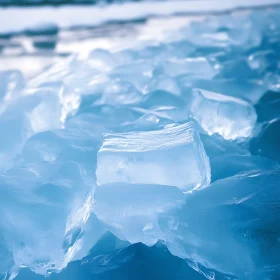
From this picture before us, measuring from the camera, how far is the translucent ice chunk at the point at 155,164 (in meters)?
0.80

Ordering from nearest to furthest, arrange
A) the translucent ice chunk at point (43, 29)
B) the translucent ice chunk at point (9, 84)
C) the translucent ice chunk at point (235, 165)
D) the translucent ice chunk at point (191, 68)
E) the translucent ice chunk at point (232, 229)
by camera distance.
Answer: the translucent ice chunk at point (232, 229)
the translucent ice chunk at point (235, 165)
the translucent ice chunk at point (9, 84)
the translucent ice chunk at point (191, 68)
the translucent ice chunk at point (43, 29)

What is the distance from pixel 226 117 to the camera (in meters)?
1.13

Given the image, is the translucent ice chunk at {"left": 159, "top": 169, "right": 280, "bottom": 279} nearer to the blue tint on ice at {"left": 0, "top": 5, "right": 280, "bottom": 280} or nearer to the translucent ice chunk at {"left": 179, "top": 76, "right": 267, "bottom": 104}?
the blue tint on ice at {"left": 0, "top": 5, "right": 280, "bottom": 280}

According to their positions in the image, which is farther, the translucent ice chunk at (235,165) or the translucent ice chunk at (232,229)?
the translucent ice chunk at (235,165)

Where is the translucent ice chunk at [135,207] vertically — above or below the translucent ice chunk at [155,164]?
below

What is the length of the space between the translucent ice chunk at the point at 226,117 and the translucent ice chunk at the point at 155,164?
0.30m

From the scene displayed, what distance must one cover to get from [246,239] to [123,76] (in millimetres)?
943

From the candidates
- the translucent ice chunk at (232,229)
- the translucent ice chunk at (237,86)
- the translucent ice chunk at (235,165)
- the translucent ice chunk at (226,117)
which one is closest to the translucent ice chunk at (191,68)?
the translucent ice chunk at (237,86)

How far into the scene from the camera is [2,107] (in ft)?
4.11

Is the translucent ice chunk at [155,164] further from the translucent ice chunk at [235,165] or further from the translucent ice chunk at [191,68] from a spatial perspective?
the translucent ice chunk at [191,68]

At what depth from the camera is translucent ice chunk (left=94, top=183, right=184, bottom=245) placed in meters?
0.75

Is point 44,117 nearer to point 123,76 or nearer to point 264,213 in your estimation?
point 123,76

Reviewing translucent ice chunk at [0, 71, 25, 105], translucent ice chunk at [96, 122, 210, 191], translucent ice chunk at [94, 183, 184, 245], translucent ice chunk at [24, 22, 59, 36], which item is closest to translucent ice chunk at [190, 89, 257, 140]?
translucent ice chunk at [96, 122, 210, 191]

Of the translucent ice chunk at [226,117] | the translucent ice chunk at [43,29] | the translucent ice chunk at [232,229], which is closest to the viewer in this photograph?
the translucent ice chunk at [232,229]
